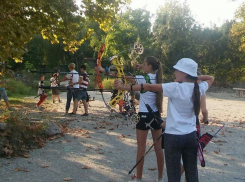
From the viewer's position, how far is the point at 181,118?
11.8 ft

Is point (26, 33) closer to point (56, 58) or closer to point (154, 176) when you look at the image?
point (154, 176)

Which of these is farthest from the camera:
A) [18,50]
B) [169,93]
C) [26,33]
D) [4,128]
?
[26,33]

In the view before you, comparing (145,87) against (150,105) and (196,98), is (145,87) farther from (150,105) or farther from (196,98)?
(150,105)

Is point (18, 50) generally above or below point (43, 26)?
below

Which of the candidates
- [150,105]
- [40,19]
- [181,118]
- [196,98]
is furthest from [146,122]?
[40,19]

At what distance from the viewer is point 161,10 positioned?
136 feet

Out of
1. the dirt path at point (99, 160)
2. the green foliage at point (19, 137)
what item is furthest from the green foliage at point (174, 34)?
the green foliage at point (19, 137)

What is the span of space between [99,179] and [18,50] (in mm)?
4135

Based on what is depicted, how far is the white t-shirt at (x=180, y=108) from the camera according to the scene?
3.52 metres

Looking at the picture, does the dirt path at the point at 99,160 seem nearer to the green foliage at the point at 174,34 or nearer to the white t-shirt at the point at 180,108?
the white t-shirt at the point at 180,108

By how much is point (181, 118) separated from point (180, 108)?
0.11m

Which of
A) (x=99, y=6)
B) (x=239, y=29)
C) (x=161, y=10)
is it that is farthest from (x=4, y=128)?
(x=161, y=10)

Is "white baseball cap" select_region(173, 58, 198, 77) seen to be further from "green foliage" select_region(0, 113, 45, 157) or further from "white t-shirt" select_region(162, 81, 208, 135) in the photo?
"green foliage" select_region(0, 113, 45, 157)

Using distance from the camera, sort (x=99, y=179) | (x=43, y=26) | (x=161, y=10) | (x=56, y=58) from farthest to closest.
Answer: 1. (x=56, y=58)
2. (x=161, y=10)
3. (x=43, y=26)
4. (x=99, y=179)
